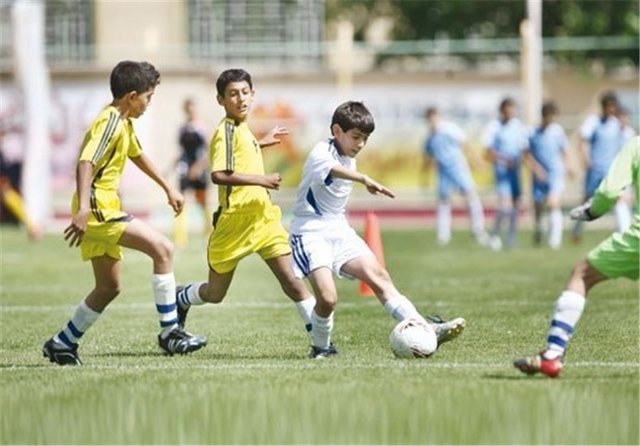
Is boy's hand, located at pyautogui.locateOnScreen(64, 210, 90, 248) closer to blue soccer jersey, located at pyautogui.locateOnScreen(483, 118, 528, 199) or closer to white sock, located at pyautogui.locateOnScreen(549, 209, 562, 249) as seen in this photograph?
white sock, located at pyautogui.locateOnScreen(549, 209, 562, 249)

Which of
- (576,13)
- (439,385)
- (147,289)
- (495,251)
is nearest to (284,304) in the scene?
(147,289)

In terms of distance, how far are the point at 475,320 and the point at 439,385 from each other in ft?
14.9

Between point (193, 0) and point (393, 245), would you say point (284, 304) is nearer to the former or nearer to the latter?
point (393, 245)

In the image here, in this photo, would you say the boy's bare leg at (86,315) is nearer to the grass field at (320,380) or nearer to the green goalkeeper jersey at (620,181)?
the grass field at (320,380)

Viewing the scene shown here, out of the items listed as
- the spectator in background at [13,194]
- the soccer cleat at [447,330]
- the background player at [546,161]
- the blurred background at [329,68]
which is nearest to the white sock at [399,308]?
the soccer cleat at [447,330]

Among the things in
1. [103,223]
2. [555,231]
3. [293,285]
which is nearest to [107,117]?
[103,223]

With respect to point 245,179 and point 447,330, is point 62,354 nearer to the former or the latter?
point 245,179

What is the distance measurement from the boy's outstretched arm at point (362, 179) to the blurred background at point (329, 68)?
22153mm

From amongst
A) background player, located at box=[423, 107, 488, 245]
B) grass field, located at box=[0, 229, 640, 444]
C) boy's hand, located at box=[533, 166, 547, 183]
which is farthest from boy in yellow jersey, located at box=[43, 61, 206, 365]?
background player, located at box=[423, 107, 488, 245]

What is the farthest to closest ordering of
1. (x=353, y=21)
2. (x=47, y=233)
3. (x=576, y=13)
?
(x=353, y=21), (x=576, y=13), (x=47, y=233)

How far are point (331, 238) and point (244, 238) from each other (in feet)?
2.14

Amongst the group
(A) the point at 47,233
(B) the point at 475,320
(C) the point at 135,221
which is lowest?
(A) the point at 47,233

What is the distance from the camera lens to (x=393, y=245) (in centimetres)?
2603

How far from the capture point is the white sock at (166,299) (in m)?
11.6
